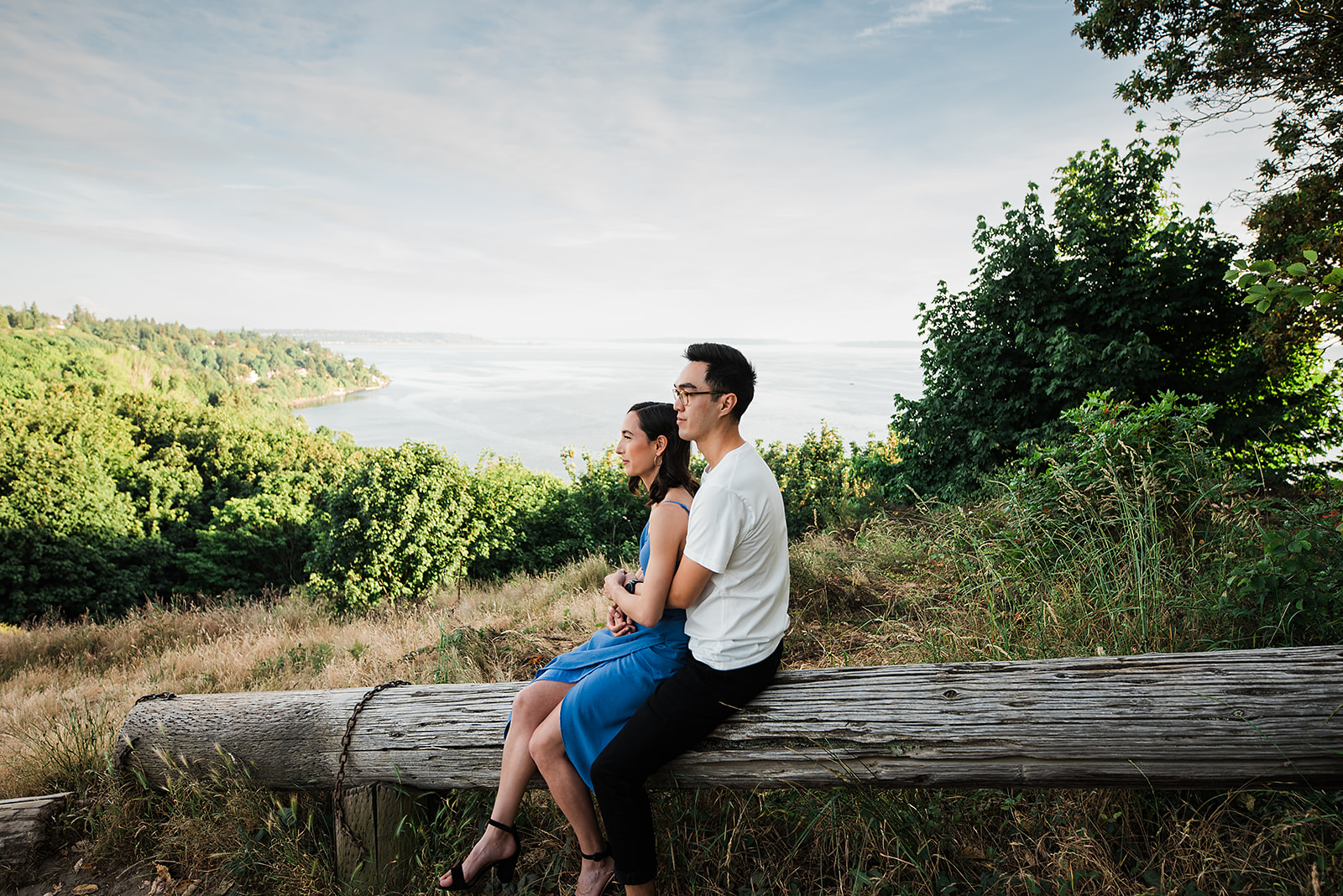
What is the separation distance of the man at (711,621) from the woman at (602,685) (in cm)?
9

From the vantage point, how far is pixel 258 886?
116 inches

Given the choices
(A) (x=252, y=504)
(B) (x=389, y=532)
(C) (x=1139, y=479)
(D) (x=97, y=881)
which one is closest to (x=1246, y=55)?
(C) (x=1139, y=479)

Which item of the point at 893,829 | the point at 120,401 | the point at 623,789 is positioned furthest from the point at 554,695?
the point at 120,401

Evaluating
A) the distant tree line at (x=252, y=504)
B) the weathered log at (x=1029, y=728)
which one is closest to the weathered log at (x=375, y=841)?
the weathered log at (x=1029, y=728)

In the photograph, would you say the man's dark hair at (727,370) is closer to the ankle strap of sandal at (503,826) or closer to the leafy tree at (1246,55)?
the ankle strap of sandal at (503,826)

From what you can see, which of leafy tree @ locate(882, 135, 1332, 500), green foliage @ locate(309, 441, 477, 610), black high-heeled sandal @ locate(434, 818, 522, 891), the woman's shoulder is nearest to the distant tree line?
green foliage @ locate(309, 441, 477, 610)

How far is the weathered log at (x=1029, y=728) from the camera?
2.13 m

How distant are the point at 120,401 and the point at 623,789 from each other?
5796 cm

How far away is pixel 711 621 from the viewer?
2.36 meters

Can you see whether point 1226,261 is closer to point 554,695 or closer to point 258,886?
point 554,695

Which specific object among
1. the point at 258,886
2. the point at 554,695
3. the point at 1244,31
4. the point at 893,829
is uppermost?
the point at 1244,31

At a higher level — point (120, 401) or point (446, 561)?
point (120, 401)

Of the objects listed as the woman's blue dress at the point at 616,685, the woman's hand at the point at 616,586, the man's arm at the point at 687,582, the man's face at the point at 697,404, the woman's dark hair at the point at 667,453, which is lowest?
the woman's blue dress at the point at 616,685

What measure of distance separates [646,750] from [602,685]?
28cm
